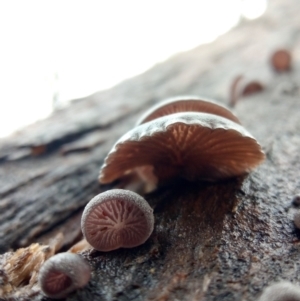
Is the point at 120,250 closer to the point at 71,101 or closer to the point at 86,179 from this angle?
the point at 86,179

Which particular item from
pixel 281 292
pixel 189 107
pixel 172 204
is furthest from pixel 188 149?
pixel 281 292

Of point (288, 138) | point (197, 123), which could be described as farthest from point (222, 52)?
point (197, 123)

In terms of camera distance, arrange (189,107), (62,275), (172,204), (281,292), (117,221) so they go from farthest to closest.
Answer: (189,107), (172,204), (117,221), (62,275), (281,292)

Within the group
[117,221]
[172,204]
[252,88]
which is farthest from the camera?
[252,88]

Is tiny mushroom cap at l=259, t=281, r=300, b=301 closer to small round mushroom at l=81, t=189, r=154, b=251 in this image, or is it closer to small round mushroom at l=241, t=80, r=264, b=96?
small round mushroom at l=81, t=189, r=154, b=251

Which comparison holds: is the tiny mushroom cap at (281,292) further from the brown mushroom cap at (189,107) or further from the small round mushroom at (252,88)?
the small round mushroom at (252,88)

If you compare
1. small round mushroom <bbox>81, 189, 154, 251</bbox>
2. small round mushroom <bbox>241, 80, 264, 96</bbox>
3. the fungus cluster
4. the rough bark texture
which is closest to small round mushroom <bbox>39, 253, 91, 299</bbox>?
the rough bark texture

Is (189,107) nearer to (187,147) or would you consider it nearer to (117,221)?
(187,147)
